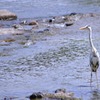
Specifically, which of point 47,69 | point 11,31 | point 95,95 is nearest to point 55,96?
point 95,95

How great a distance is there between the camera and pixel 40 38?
23141 millimetres

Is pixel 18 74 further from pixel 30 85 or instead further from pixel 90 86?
pixel 90 86

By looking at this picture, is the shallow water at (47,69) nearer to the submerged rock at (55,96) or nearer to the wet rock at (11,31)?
the submerged rock at (55,96)

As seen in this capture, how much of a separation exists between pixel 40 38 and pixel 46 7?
10.2m

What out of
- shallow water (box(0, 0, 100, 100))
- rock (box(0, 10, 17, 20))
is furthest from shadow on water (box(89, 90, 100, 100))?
rock (box(0, 10, 17, 20))

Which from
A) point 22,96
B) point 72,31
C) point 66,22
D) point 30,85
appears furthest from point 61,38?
point 22,96

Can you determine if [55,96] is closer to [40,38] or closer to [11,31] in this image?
[40,38]

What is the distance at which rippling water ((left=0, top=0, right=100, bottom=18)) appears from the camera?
31.1 metres

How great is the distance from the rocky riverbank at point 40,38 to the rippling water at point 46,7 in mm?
1831

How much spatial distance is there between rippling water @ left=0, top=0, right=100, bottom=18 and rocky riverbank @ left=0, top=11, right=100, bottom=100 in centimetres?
183

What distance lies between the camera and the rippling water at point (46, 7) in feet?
102

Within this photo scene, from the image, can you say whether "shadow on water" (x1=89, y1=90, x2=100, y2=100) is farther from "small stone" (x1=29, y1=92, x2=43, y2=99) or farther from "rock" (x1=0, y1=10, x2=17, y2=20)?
"rock" (x1=0, y1=10, x2=17, y2=20)

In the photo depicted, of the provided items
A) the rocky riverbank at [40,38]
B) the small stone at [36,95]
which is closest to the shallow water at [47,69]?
the rocky riverbank at [40,38]

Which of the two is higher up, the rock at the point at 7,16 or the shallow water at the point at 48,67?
the rock at the point at 7,16
